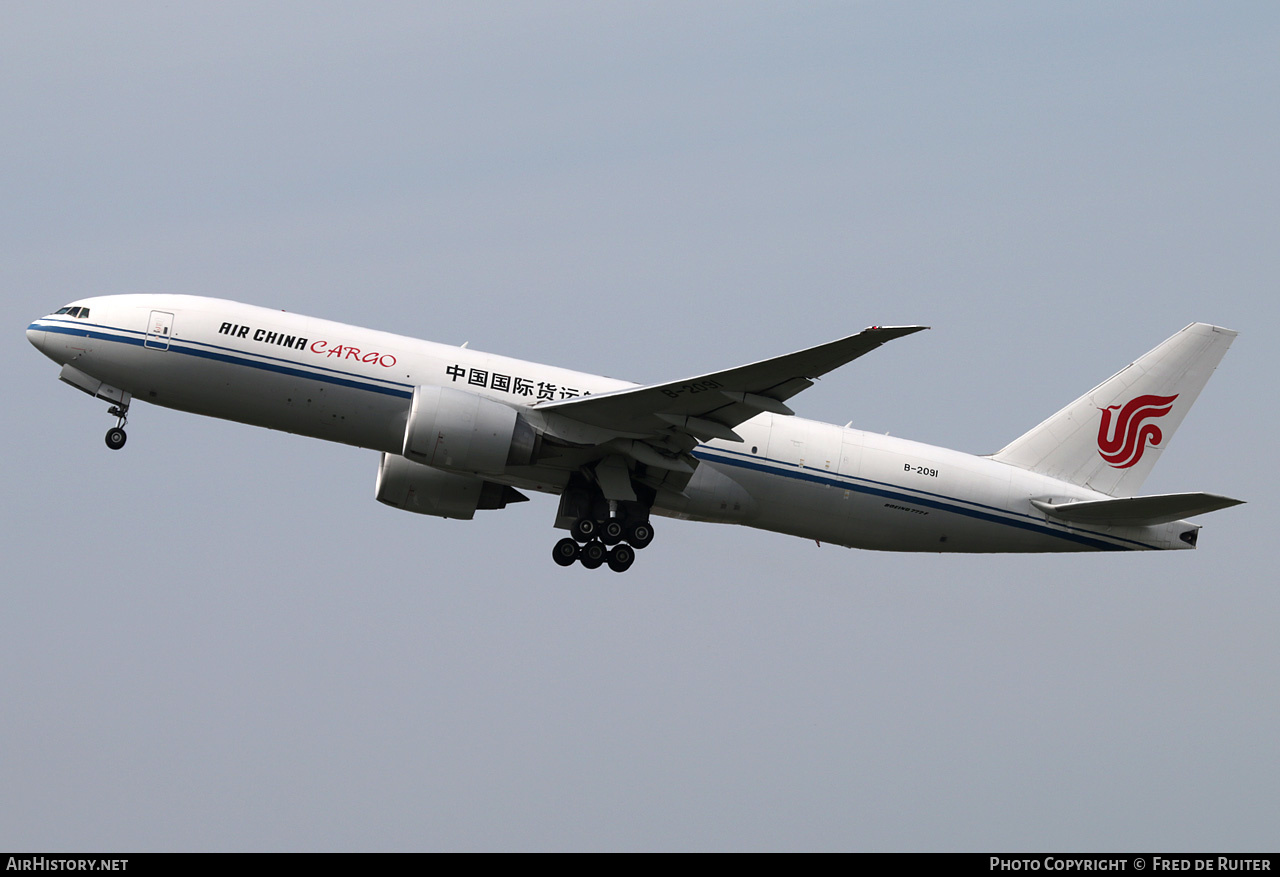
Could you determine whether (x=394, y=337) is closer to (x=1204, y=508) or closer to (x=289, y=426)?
(x=289, y=426)

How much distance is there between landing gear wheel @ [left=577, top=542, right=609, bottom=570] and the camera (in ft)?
114

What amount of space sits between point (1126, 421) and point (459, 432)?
1805cm

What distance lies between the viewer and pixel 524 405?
33.2 meters

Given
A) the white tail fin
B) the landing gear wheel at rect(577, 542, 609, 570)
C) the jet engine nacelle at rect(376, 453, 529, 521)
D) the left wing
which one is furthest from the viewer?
the white tail fin

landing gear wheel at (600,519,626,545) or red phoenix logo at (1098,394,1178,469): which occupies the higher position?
red phoenix logo at (1098,394,1178,469)

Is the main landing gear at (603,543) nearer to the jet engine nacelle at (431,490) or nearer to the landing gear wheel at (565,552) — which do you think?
the landing gear wheel at (565,552)

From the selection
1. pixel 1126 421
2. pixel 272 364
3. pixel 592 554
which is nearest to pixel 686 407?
pixel 592 554

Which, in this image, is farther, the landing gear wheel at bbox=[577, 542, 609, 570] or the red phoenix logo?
the red phoenix logo

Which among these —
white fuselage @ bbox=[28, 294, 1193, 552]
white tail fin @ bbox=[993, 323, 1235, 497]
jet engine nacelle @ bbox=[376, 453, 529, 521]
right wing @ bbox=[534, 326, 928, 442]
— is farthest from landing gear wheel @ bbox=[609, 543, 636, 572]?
white tail fin @ bbox=[993, 323, 1235, 497]

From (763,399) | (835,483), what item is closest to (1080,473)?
(835,483)

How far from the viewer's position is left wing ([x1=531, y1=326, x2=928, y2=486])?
29.8m

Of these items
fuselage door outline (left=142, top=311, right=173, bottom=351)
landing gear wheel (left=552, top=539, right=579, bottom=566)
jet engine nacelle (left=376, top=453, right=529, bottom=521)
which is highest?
fuselage door outline (left=142, top=311, right=173, bottom=351)

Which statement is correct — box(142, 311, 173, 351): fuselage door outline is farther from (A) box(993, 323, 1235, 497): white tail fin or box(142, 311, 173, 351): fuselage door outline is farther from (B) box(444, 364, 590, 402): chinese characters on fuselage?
(A) box(993, 323, 1235, 497): white tail fin

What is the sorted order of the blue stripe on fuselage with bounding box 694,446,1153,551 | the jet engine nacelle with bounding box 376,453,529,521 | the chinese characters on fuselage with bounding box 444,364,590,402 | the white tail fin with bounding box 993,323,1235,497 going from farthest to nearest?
the white tail fin with bounding box 993,323,1235,497 → the jet engine nacelle with bounding box 376,453,529,521 → the blue stripe on fuselage with bounding box 694,446,1153,551 → the chinese characters on fuselage with bounding box 444,364,590,402
